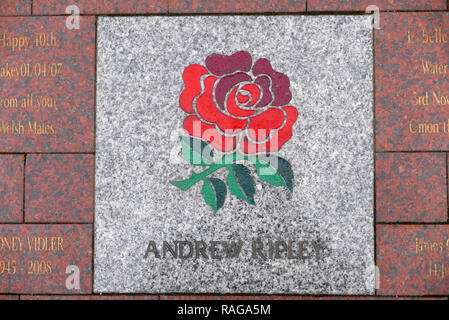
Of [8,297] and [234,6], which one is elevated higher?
[234,6]

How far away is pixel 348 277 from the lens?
3.09 metres

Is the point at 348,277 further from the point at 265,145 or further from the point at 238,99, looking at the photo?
the point at 238,99

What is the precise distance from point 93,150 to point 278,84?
1815mm

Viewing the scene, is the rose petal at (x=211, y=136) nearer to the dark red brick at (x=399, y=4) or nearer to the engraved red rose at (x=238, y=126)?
the engraved red rose at (x=238, y=126)

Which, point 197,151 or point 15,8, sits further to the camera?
point 15,8

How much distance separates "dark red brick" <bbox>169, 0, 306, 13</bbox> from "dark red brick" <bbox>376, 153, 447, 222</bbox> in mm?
1698

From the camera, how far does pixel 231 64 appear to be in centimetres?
315

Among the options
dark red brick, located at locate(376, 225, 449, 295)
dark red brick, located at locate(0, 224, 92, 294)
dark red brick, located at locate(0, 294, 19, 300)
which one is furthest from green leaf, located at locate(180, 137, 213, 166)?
dark red brick, located at locate(0, 294, 19, 300)

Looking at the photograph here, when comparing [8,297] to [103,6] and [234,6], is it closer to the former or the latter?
[103,6]

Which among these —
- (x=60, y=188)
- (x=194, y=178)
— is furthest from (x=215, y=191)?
(x=60, y=188)

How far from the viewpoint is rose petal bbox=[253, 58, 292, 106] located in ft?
10.3

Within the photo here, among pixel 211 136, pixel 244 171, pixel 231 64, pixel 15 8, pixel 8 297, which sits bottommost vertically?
pixel 8 297

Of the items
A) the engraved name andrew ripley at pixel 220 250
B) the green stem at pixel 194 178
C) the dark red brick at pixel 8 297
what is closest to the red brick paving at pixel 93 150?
the dark red brick at pixel 8 297

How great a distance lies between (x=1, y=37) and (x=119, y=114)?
1.38 metres
